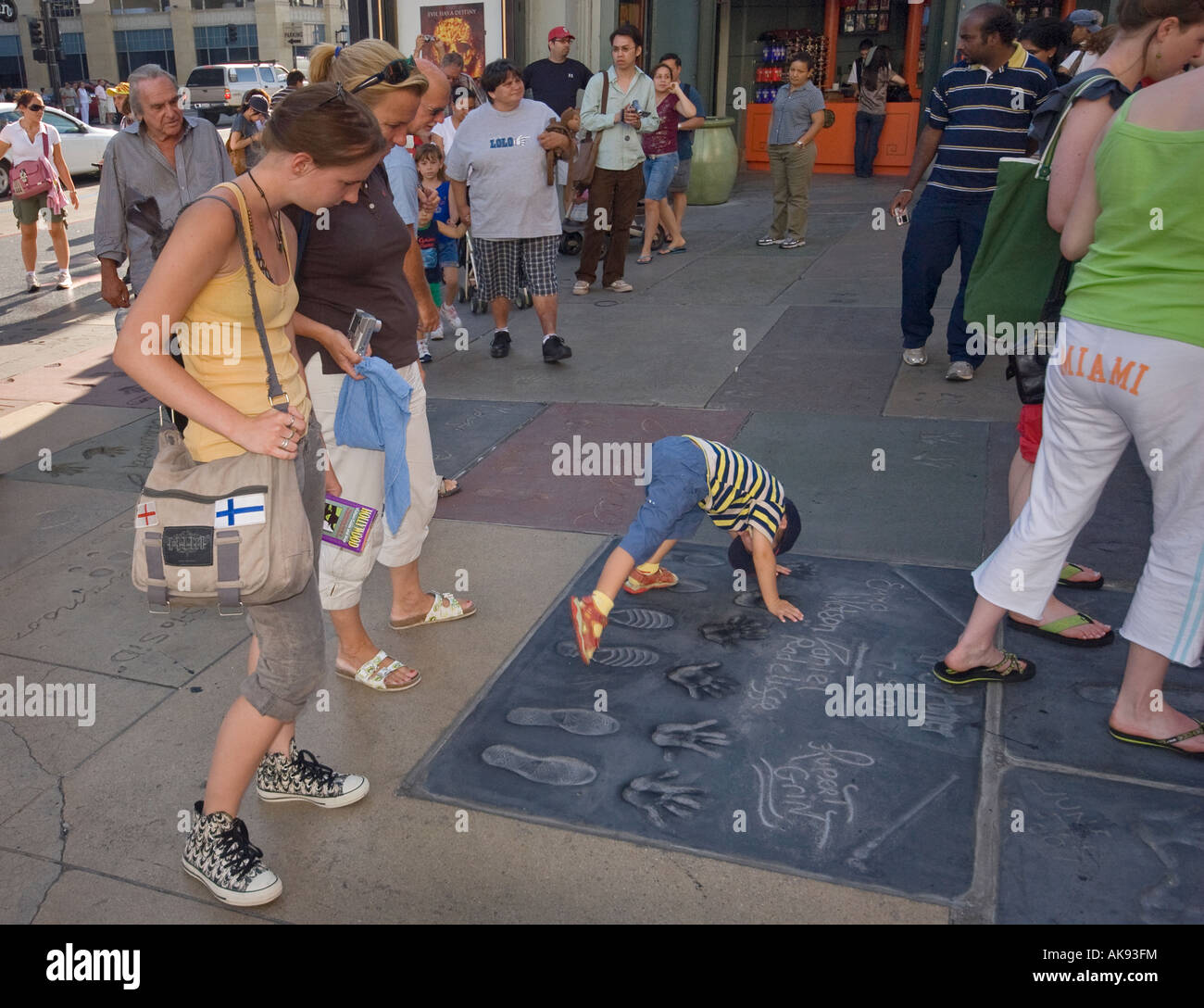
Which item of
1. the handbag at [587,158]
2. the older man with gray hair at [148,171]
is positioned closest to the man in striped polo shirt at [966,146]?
the handbag at [587,158]

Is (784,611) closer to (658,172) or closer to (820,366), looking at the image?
(820,366)

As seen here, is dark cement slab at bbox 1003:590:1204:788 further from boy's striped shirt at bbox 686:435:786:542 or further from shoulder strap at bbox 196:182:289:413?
shoulder strap at bbox 196:182:289:413

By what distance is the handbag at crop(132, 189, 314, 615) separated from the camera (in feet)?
7.50

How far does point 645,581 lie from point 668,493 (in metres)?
0.57

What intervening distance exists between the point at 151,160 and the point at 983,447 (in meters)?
4.62

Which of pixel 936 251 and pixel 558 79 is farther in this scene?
pixel 558 79

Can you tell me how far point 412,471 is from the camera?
3.63m

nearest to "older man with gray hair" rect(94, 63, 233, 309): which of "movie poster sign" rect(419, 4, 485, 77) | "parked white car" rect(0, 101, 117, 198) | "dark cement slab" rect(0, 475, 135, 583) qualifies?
"dark cement slab" rect(0, 475, 135, 583)

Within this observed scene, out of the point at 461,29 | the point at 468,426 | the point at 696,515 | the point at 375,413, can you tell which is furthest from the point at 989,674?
the point at 461,29

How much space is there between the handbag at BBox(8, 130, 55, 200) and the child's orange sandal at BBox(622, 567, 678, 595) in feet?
29.5

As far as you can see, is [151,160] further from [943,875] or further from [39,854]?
[943,875]

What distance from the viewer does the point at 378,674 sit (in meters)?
3.50

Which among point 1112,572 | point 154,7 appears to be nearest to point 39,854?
point 1112,572
